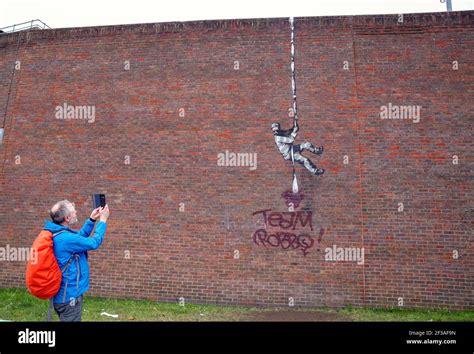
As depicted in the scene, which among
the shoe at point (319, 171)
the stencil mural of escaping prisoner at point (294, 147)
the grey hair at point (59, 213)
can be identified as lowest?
the grey hair at point (59, 213)

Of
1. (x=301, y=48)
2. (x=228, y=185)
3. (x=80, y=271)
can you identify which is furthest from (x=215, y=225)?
(x=80, y=271)

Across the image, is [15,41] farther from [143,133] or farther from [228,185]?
[228,185]

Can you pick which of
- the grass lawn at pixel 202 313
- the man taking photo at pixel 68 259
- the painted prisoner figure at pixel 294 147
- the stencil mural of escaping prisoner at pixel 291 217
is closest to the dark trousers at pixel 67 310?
the man taking photo at pixel 68 259

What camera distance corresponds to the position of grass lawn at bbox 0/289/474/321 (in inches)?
285

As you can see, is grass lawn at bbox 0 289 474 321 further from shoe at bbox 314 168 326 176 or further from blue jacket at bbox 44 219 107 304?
blue jacket at bbox 44 219 107 304

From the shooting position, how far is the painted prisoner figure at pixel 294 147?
27.4 ft

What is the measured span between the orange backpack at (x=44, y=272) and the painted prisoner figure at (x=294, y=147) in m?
5.47

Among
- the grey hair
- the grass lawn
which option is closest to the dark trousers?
the grey hair

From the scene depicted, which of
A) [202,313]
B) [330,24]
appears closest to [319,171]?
[330,24]

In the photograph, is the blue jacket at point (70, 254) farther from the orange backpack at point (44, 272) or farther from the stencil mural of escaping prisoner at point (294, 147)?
the stencil mural of escaping prisoner at point (294, 147)

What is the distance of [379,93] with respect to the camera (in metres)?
8.39

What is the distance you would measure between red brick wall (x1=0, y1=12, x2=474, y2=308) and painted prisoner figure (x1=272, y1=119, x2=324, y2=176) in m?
0.14

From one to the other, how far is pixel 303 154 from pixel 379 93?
1.96 metres

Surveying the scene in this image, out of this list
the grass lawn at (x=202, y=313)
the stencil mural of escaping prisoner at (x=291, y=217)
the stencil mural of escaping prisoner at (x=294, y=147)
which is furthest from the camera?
the stencil mural of escaping prisoner at (x=294, y=147)
